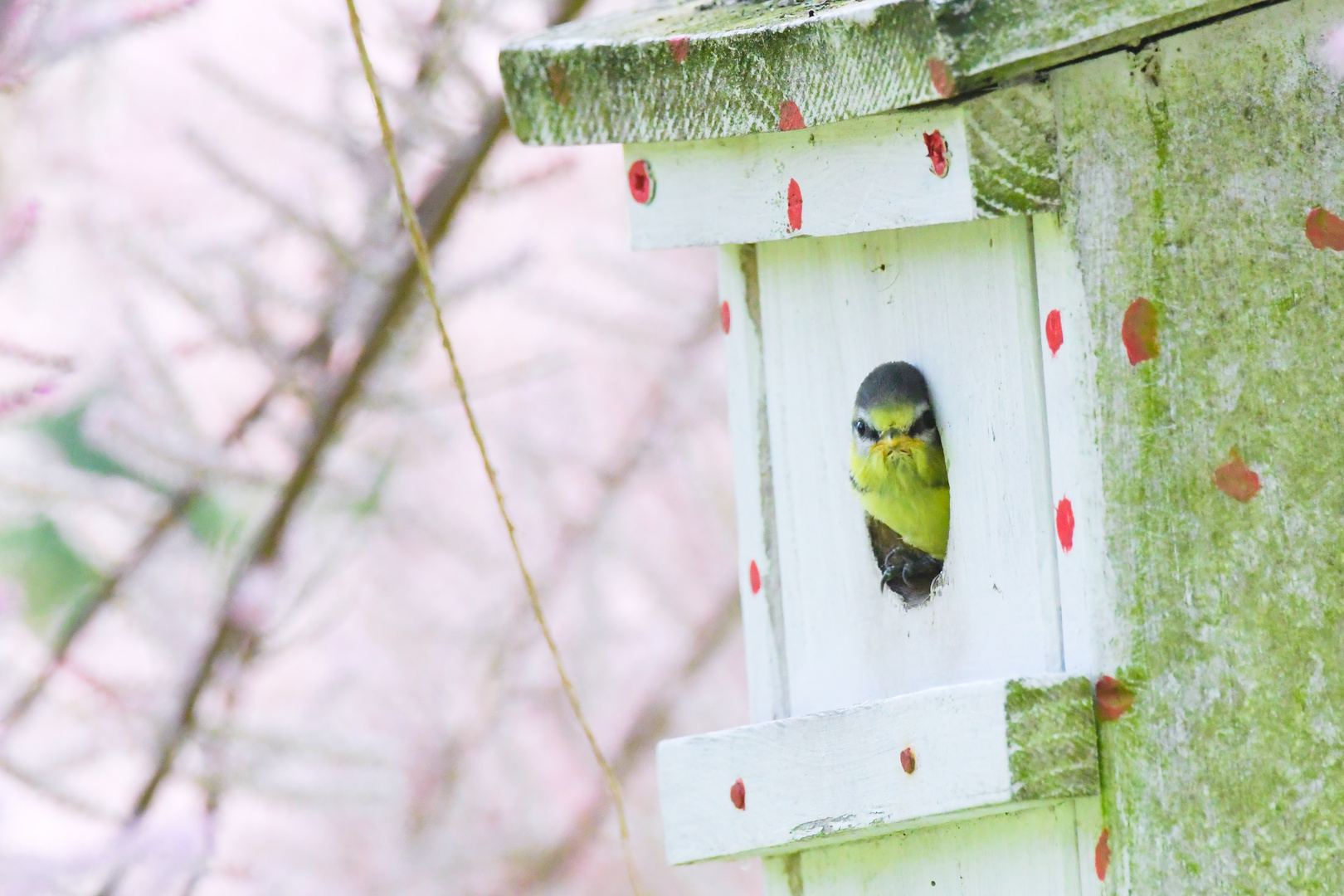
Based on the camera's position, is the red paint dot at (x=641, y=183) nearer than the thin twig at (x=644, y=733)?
Yes

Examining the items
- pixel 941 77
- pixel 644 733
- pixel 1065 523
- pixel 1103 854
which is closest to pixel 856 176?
pixel 941 77

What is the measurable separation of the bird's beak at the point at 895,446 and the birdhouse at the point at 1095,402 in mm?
35

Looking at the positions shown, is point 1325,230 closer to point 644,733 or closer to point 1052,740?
point 1052,740

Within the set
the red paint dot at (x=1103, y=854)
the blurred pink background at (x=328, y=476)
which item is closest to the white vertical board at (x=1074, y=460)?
the red paint dot at (x=1103, y=854)

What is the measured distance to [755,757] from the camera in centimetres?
155

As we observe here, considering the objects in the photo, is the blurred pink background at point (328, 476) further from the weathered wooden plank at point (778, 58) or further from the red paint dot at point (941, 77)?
the red paint dot at point (941, 77)

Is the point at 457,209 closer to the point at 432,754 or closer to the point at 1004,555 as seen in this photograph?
the point at 1004,555

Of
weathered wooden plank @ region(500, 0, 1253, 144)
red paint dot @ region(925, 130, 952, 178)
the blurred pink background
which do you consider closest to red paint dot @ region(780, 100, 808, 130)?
weathered wooden plank @ region(500, 0, 1253, 144)

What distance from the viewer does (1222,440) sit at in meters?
1.24

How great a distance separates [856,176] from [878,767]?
48cm

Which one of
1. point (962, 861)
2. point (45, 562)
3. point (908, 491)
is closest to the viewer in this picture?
point (962, 861)

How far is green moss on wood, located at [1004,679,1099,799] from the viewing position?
125 centimetres

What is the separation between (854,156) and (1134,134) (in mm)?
241

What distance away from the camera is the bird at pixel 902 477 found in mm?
1509
